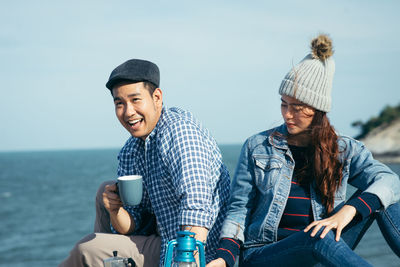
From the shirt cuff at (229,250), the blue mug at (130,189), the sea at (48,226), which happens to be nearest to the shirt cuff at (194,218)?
the shirt cuff at (229,250)

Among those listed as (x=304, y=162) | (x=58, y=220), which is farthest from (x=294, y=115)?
(x=58, y=220)

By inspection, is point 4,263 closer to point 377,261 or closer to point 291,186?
point 377,261

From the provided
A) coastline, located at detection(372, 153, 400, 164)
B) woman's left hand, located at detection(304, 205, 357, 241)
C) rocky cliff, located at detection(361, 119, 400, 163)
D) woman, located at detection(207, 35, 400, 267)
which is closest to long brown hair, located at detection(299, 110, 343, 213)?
woman, located at detection(207, 35, 400, 267)

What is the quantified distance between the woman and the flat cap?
862mm

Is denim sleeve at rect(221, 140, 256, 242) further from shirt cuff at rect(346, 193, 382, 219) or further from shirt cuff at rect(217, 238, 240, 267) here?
shirt cuff at rect(346, 193, 382, 219)

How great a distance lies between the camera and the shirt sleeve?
2.87 metres

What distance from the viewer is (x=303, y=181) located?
3260 millimetres

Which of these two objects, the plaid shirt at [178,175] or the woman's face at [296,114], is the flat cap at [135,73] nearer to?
the plaid shirt at [178,175]

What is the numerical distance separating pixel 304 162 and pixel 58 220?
26.9 meters

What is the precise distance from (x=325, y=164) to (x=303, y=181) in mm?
234

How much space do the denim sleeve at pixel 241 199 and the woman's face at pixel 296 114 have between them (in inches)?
13.9

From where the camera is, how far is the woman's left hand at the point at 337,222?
269cm

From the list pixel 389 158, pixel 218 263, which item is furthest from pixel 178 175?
pixel 389 158

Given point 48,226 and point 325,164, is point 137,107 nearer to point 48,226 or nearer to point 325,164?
point 325,164
